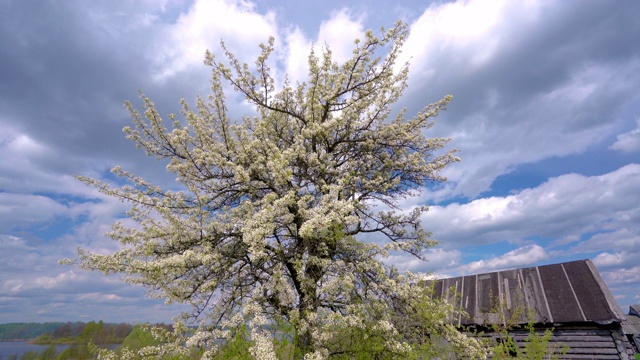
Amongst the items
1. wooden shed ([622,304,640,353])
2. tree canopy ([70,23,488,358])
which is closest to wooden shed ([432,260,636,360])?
wooden shed ([622,304,640,353])

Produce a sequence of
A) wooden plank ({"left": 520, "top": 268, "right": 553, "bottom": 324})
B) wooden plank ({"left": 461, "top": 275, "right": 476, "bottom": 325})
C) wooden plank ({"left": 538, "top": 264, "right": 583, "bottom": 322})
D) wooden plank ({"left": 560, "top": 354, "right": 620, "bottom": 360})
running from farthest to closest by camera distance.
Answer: wooden plank ({"left": 461, "top": 275, "right": 476, "bottom": 325})
wooden plank ({"left": 520, "top": 268, "right": 553, "bottom": 324})
wooden plank ({"left": 538, "top": 264, "right": 583, "bottom": 322})
wooden plank ({"left": 560, "top": 354, "right": 620, "bottom": 360})

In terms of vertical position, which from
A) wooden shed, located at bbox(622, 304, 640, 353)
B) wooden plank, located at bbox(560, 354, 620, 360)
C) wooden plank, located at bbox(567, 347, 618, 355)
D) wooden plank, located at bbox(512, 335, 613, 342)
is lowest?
wooden plank, located at bbox(560, 354, 620, 360)

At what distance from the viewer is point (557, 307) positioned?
1677 centimetres

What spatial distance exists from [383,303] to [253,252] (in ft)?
13.7

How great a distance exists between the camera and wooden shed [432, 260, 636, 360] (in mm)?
15461

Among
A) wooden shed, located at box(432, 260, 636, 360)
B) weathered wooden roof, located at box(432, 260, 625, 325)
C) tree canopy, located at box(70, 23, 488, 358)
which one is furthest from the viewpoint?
weathered wooden roof, located at box(432, 260, 625, 325)

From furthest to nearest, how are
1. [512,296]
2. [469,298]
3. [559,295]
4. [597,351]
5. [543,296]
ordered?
[469,298] < [512,296] < [543,296] < [559,295] < [597,351]

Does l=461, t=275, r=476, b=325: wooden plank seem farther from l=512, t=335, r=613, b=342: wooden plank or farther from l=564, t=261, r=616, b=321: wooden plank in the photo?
l=564, t=261, r=616, b=321: wooden plank

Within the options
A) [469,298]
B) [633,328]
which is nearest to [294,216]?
[469,298]

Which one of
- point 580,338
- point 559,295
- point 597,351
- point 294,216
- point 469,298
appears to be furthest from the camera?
point 469,298

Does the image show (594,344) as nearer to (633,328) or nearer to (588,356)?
(588,356)

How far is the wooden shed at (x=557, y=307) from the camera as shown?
15461 mm

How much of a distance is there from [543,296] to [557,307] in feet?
2.84

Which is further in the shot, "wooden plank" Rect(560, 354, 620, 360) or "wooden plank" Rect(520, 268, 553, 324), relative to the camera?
"wooden plank" Rect(520, 268, 553, 324)
